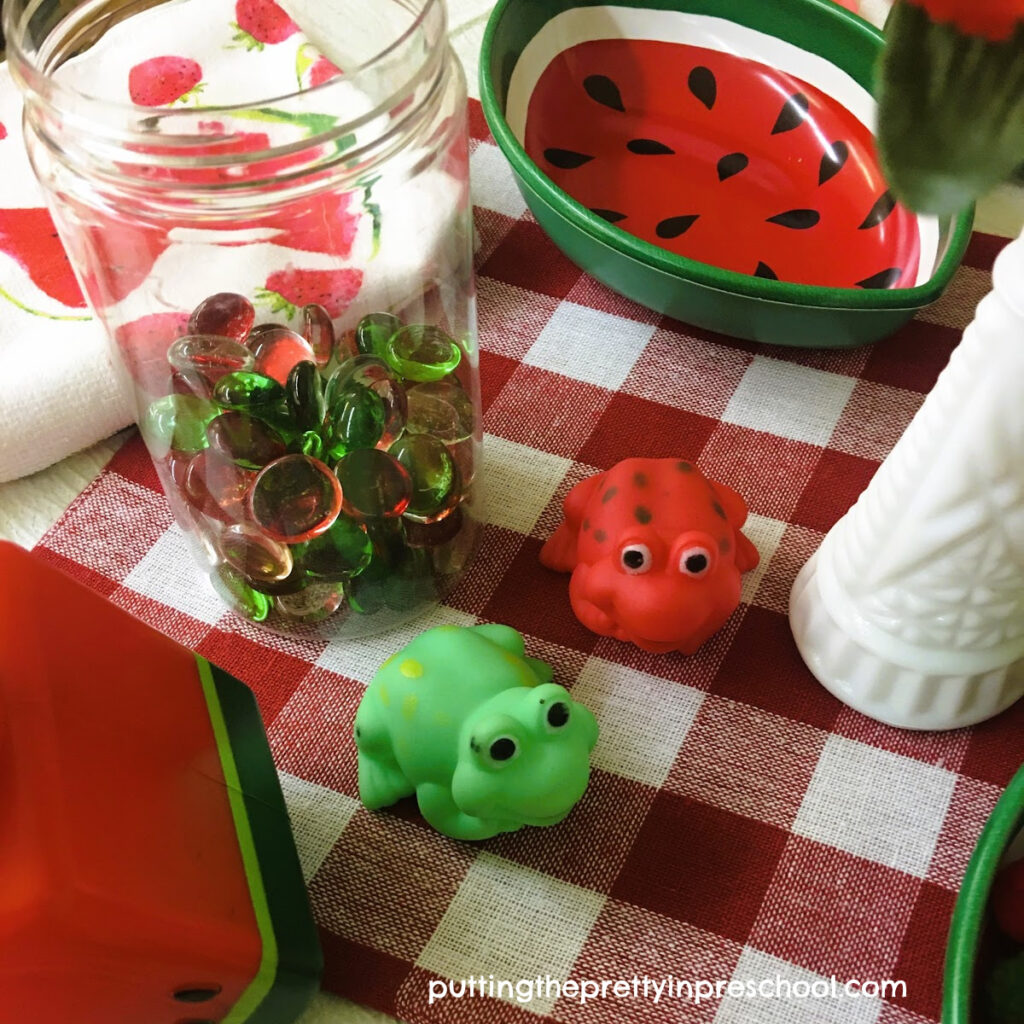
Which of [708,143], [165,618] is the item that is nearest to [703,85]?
[708,143]

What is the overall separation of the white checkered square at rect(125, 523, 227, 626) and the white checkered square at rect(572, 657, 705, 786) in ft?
0.60

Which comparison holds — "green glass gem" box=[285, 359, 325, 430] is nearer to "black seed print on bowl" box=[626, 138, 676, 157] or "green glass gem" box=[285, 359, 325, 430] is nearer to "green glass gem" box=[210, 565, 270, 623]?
"green glass gem" box=[210, 565, 270, 623]

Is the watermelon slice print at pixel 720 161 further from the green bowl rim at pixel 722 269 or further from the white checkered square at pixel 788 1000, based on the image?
the white checkered square at pixel 788 1000

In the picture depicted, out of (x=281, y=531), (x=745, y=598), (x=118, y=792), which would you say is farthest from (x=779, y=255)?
(x=118, y=792)

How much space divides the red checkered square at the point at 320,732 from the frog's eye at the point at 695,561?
16 centimetres

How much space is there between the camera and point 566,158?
0.70 metres

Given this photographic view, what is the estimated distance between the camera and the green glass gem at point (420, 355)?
Result: 520 mm

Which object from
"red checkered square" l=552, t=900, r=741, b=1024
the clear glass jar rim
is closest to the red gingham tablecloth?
"red checkered square" l=552, t=900, r=741, b=1024

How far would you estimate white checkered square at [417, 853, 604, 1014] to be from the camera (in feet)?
1.45

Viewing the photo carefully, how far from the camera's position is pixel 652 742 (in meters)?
0.50

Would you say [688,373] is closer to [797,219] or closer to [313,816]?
[797,219]

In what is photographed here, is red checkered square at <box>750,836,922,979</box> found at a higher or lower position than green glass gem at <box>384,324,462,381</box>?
lower

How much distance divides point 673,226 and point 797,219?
72mm

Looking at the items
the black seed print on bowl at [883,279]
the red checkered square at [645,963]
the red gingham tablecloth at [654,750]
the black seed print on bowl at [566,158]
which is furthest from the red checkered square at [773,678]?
the black seed print on bowl at [566,158]
